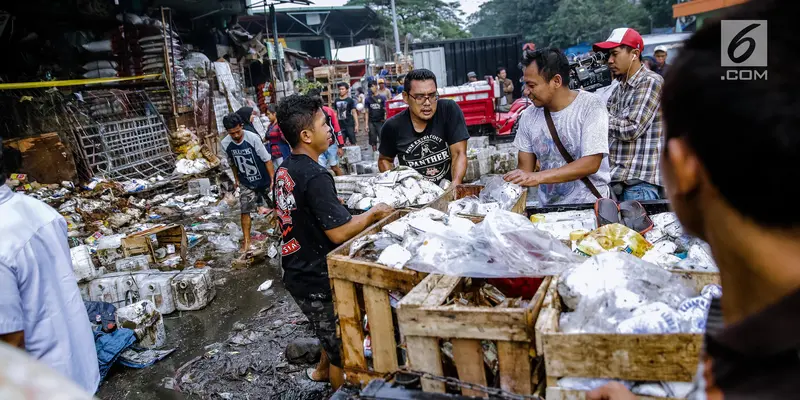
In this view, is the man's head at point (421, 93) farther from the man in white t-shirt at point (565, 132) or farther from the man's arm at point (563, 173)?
the man's arm at point (563, 173)

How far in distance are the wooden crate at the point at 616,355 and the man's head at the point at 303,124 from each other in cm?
180

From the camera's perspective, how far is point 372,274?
2.19 meters

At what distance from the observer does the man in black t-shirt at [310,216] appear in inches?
109

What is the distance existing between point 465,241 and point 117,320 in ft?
11.8

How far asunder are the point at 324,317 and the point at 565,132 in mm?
1942

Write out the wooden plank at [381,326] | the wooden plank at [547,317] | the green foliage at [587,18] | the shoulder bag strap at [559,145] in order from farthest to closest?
1. the green foliage at [587,18]
2. the shoulder bag strap at [559,145]
3. the wooden plank at [381,326]
4. the wooden plank at [547,317]

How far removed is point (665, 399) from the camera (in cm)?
146

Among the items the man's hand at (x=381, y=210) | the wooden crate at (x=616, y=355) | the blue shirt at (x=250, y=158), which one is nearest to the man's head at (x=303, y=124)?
the man's hand at (x=381, y=210)

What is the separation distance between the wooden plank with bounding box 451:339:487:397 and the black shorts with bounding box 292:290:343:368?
4.24 ft

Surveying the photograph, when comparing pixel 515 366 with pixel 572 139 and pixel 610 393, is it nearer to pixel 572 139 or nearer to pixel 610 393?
pixel 610 393

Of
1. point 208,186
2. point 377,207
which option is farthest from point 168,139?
point 377,207

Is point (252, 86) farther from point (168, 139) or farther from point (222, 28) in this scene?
point (168, 139)

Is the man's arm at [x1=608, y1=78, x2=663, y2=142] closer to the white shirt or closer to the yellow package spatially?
the yellow package

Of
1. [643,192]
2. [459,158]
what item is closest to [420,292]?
[459,158]
